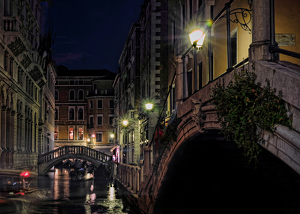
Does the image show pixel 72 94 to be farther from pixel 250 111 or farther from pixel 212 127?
pixel 250 111

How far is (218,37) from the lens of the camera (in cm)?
1303

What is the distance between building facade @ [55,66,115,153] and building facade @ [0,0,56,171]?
96.5ft

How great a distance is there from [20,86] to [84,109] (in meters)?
46.7

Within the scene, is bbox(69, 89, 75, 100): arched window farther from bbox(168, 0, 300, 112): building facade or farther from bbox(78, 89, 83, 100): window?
bbox(168, 0, 300, 112): building facade

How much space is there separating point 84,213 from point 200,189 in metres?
5.00

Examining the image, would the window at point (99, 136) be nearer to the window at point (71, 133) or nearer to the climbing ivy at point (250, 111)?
the window at point (71, 133)

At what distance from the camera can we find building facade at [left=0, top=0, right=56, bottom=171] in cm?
2617

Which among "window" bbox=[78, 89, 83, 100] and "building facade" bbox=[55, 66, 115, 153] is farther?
"window" bbox=[78, 89, 83, 100]

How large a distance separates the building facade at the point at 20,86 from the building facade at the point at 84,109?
2940 cm

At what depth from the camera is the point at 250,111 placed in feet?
18.3

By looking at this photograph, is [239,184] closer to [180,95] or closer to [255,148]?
[180,95]

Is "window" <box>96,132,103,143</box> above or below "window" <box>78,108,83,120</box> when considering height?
below

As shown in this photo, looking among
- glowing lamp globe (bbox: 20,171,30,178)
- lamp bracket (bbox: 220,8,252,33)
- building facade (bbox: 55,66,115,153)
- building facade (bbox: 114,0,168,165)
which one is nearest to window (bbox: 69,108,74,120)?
building facade (bbox: 55,66,115,153)

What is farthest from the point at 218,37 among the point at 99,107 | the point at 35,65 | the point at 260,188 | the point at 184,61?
the point at 99,107
